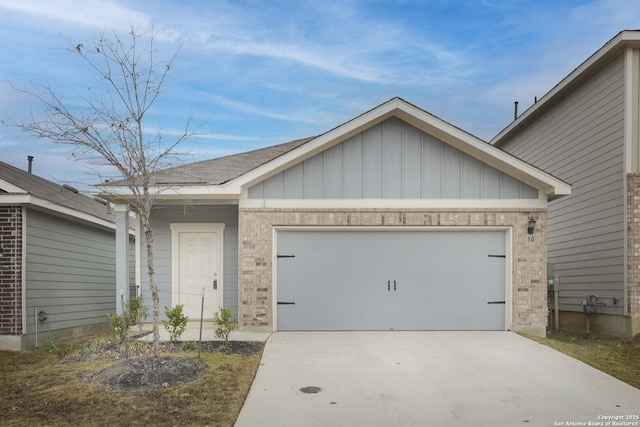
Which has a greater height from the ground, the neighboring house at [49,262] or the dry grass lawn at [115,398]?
the neighboring house at [49,262]

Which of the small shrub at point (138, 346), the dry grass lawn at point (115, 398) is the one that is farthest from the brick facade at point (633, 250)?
the small shrub at point (138, 346)

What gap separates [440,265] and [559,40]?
382 inches

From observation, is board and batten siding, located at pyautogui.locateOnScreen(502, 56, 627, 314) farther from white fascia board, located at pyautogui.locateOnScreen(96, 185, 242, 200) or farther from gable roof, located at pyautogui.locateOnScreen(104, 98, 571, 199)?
white fascia board, located at pyautogui.locateOnScreen(96, 185, 242, 200)

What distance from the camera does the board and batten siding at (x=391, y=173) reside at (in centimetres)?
1016

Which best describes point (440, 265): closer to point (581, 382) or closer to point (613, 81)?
point (581, 382)

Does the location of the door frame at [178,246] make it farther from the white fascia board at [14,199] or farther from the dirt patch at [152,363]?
the white fascia board at [14,199]

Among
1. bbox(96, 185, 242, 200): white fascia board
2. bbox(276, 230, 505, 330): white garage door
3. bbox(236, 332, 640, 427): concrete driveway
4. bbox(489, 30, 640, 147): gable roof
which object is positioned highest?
bbox(489, 30, 640, 147): gable roof

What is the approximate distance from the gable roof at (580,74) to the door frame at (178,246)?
8854mm

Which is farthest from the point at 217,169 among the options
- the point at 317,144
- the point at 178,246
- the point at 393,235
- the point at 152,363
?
the point at 152,363

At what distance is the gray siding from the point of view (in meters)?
10.8

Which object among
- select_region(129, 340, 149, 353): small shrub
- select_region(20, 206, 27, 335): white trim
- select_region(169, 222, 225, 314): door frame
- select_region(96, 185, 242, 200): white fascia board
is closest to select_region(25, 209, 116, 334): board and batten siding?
select_region(20, 206, 27, 335): white trim

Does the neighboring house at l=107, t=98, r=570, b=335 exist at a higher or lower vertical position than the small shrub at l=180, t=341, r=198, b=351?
higher

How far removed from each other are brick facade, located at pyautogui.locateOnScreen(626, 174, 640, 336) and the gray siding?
8.02 m

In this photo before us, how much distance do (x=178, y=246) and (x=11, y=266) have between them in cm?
310
